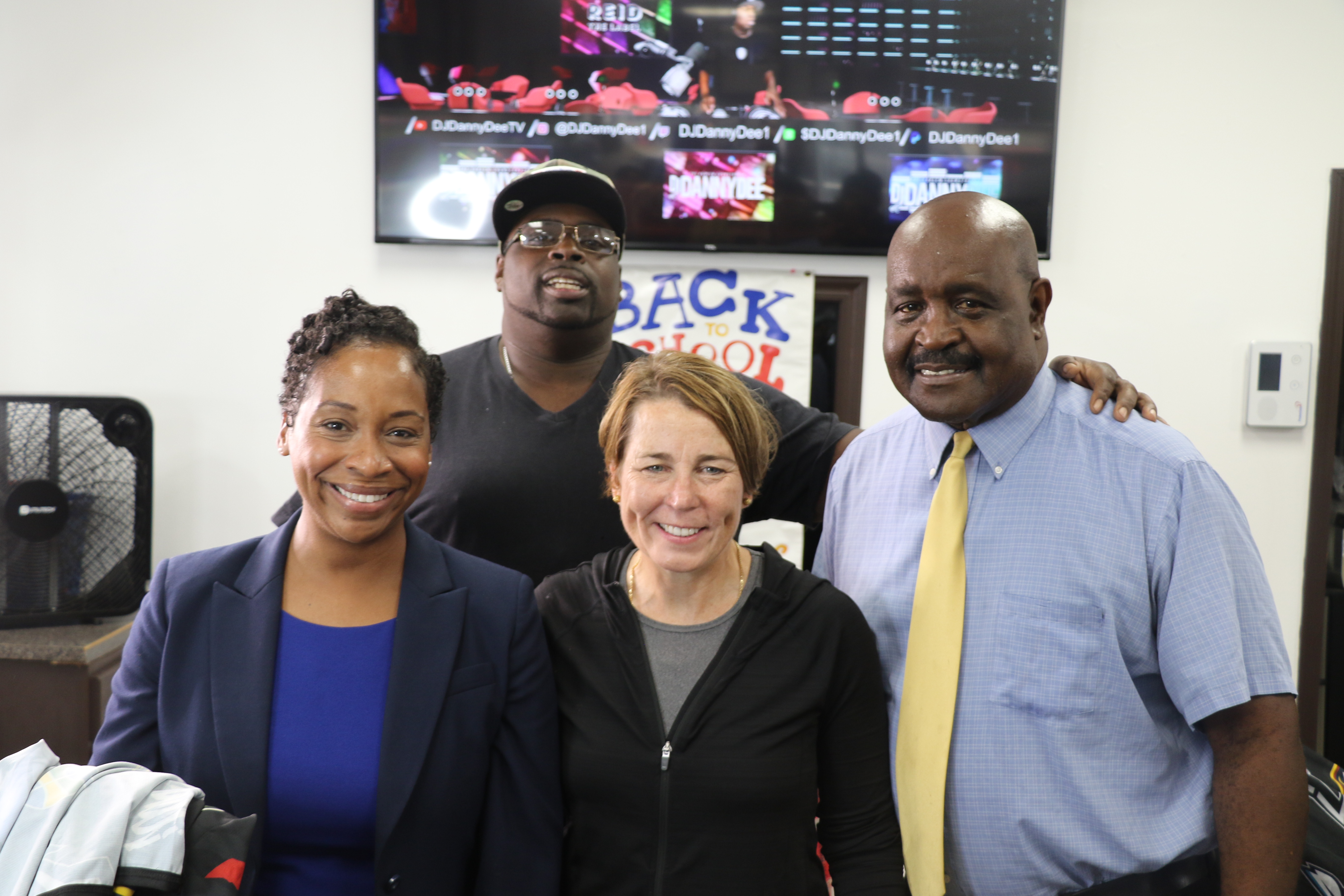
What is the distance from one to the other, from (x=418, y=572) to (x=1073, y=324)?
2239mm

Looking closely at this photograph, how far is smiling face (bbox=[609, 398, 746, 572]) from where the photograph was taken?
1320mm

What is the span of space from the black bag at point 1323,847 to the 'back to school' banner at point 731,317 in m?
1.60

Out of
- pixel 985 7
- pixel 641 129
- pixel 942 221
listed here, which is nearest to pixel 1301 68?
pixel 985 7

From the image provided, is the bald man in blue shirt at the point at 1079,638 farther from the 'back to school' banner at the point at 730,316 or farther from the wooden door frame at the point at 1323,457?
the wooden door frame at the point at 1323,457

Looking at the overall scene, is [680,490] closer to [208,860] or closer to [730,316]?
[208,860]

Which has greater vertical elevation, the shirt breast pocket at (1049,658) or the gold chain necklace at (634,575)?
the gold chain necklace at (634,575)

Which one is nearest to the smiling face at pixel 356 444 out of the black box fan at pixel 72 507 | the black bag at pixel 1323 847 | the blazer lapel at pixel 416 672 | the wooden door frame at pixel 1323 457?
the blazer lapel at pixel 416 672

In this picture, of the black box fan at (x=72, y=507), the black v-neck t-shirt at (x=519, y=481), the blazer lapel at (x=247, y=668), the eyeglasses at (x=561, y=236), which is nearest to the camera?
the blazer lapel at (x=247, y=668)

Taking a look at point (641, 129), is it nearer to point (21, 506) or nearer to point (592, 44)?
point (592, 44)

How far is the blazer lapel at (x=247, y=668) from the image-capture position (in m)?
1.20

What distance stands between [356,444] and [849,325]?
1.89 m

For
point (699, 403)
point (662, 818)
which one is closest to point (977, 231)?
point (699, 403)

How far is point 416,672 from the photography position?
1268 mm

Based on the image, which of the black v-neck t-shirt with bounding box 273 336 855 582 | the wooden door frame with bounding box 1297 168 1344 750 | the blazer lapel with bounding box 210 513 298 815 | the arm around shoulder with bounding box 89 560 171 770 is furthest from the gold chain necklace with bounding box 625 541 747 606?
the wooden door frame with bounding box 1297 168 1344 750
